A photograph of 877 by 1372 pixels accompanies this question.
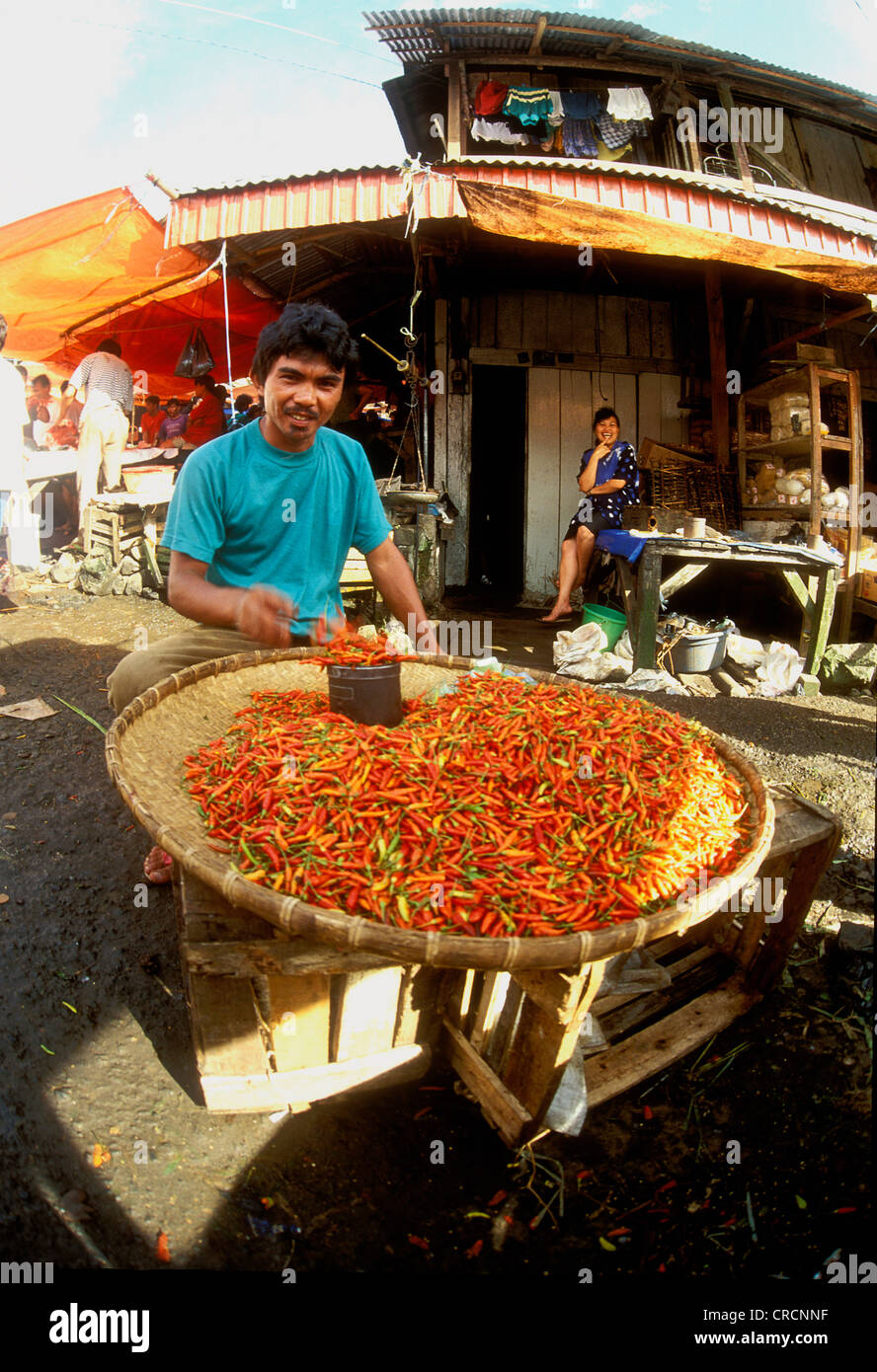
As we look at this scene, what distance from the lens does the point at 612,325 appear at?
29.8 ft

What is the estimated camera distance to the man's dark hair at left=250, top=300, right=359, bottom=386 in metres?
2.62

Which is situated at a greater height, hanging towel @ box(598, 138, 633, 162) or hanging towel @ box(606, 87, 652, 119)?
hanging towel @ box(606, 87, 652, 119)

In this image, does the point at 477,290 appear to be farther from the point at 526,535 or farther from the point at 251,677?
the point at 251,677

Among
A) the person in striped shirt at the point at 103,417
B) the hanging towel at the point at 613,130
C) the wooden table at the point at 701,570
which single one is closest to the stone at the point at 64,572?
the person in striped shirt at the point at 103,417

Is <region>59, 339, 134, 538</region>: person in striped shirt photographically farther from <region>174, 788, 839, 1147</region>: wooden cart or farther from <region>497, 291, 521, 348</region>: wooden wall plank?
<region>174, 788, 839, 1147</region>: wooden cart

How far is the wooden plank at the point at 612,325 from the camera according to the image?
9055mm

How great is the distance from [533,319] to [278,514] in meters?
7.51

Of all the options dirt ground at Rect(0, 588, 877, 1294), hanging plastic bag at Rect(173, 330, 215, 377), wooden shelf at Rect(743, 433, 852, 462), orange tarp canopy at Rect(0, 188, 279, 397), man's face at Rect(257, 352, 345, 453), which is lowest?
dirt ground at Rect(0, 588, 877, 1294)

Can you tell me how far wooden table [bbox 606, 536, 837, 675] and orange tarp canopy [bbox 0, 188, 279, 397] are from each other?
5637 millimetres

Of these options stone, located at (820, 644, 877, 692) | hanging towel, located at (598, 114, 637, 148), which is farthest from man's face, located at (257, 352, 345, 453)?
hanging towel, located at (598, 114, 637, 148)

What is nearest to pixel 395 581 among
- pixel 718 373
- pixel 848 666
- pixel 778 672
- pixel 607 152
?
pixel 778 672

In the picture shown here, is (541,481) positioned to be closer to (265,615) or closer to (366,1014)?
(265,615)

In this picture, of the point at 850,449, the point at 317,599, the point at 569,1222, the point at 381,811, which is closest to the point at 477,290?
the point at 850,449

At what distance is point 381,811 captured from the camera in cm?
180
